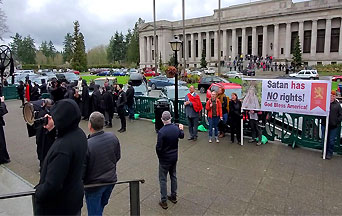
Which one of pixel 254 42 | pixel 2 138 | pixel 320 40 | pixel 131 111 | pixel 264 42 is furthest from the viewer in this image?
pixel 254 42

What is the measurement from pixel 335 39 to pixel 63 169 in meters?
71.4

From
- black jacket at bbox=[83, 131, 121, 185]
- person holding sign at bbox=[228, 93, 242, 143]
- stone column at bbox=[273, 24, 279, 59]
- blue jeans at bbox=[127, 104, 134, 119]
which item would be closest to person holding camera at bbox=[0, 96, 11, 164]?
black jacket at bbox=[83, 131, 121, 185]

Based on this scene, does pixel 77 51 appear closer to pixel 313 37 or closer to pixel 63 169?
pixel 313 37

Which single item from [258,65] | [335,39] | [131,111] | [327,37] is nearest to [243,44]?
[258,65]

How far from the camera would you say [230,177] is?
6.11 m

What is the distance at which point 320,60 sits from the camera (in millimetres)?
60438

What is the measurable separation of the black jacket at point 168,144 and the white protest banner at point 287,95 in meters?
4.50

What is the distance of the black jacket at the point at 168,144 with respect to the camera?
4.68 metres

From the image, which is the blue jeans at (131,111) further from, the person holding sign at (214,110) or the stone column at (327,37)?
the stone column at (327,37)

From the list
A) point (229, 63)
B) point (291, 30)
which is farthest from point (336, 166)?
point (291, 30)

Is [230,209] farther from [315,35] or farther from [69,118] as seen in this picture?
[315,35]

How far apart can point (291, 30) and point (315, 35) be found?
5.56 m

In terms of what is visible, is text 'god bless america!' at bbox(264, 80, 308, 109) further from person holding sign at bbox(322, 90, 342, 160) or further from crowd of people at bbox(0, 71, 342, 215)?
crowd of people at bbox(0, 71, 342, 215)

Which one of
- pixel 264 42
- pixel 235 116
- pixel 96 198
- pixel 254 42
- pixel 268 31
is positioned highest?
pixel 268 31
